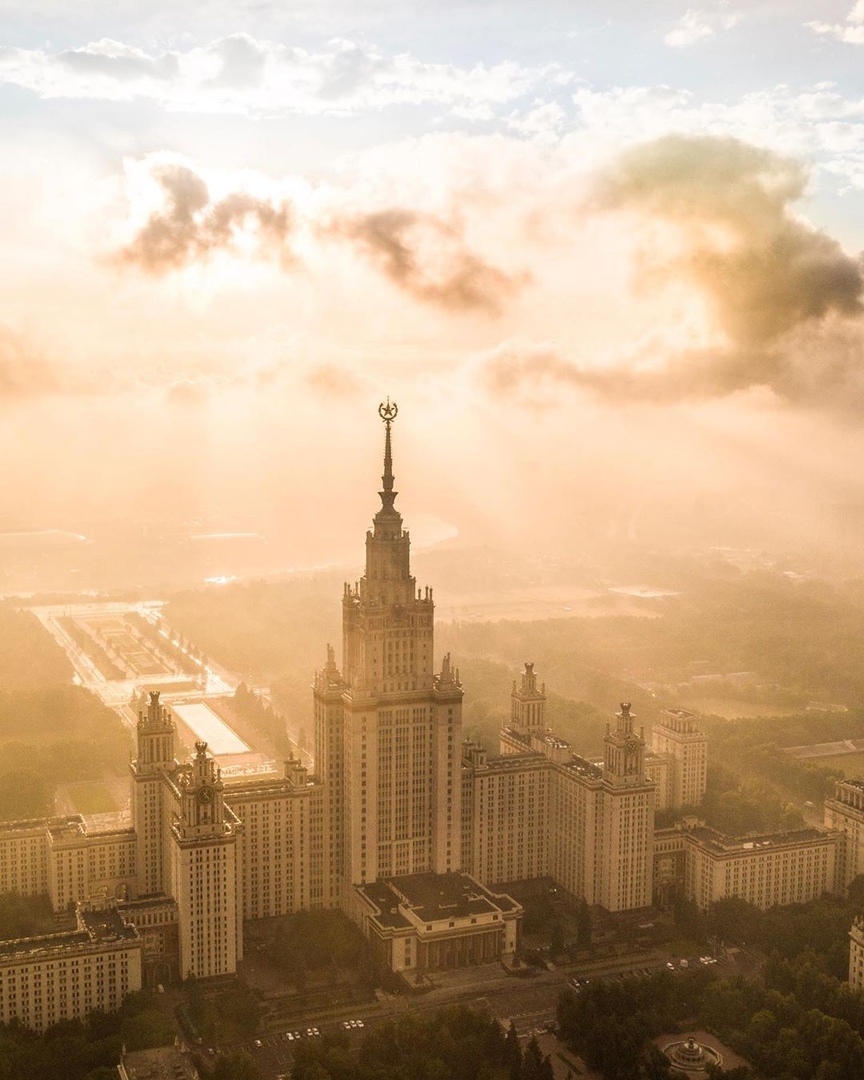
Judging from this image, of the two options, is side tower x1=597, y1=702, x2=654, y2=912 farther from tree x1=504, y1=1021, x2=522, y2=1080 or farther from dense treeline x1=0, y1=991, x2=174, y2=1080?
dense treeline x1=0, y1=991, x2=174, y2=1080

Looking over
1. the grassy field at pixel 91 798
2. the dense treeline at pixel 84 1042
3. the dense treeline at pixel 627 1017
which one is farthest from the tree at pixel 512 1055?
the grassy field at pixel 91 798

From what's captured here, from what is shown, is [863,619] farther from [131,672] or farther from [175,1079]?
[175,1079]

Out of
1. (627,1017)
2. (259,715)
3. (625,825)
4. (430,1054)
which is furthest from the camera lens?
(259,715)

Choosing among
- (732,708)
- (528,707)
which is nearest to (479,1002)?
(528,707)

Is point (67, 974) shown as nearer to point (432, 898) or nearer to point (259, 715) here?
point (432, 898)

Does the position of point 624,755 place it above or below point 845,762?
above

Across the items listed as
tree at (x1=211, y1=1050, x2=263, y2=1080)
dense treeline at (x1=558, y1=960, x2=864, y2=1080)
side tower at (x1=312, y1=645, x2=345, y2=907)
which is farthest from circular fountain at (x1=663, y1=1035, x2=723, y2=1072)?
side tower at (x1=312, y1=645, x2=345, y2=907)

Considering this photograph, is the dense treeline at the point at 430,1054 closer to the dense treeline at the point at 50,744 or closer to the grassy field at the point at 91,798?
the grassy field at the point at 91,798
